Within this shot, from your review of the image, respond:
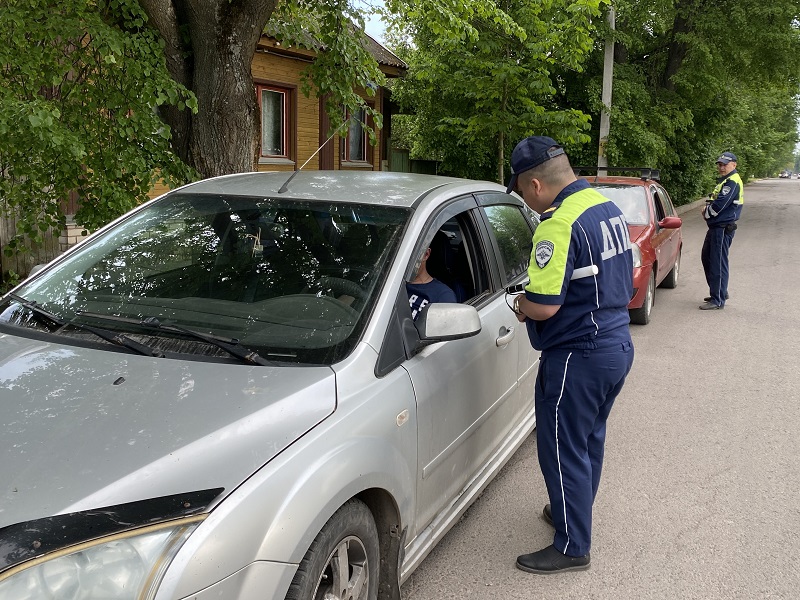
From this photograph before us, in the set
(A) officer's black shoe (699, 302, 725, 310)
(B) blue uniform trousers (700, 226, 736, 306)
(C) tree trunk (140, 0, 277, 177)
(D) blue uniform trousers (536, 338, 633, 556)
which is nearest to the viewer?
(D) blue uniform trousers (536, 338, 633, 556)

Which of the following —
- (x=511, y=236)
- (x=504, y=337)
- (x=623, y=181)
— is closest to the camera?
(x=504, y=337)

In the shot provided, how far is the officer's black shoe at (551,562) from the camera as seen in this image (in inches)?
127

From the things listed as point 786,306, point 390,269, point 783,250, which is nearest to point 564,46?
point 786,306

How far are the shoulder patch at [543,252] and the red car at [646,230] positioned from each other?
15.2ft

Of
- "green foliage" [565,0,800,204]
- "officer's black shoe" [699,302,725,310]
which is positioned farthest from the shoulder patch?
"green foliage" [565,0,800,204]

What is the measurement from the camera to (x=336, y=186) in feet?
10.9

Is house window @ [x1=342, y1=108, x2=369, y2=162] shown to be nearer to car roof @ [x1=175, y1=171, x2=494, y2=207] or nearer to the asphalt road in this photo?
Result: the asphalt road

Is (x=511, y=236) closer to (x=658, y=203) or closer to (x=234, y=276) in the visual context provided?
(x=234, y=276)

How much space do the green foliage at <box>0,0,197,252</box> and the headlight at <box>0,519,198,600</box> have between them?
405cm

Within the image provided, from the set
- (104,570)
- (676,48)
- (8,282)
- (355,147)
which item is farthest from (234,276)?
(676,48)

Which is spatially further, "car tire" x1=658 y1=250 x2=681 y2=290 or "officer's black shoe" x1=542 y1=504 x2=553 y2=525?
"car tire" x1=658 y1=250 x2=681 y2=290

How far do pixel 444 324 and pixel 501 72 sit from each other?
1070 cm

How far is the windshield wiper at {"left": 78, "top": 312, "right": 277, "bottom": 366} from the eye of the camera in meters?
2.39

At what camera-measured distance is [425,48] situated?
15.3m
